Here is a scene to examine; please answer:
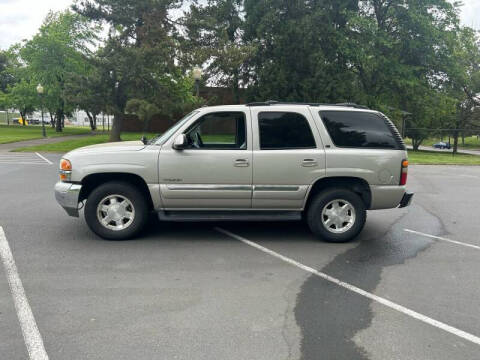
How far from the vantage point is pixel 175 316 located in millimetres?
3496

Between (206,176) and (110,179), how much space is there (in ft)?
4.57

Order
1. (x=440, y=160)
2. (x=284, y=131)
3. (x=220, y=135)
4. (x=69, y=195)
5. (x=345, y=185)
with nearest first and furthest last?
(x=69, y=195) → (x=284, y=131) → (x=345, y=185) → (x=220, y=135) → (x=440, y=160)

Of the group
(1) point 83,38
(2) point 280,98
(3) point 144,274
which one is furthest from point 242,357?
(1) point 83,38

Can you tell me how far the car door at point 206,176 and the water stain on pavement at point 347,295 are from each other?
1.66m

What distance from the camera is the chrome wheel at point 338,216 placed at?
229 inches

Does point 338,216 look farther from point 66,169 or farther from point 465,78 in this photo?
point 465,78

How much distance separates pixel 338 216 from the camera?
5.84 m

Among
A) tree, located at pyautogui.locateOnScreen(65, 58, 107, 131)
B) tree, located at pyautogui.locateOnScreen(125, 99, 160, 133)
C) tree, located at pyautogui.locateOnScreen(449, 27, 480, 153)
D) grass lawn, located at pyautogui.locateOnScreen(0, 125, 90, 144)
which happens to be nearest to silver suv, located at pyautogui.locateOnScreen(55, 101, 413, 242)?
tree, located at pyautogui.locateOnScreen(125, 99, 160, 133)

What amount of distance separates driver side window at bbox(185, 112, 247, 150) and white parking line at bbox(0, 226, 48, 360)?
264 cm

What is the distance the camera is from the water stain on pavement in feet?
10.1

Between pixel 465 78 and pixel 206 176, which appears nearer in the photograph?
pixel 206 176

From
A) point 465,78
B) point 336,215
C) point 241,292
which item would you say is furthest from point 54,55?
point 241,292

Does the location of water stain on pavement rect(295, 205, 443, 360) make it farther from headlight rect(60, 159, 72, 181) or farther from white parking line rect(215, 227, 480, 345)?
headlight rect(60, 159, 72, 181)

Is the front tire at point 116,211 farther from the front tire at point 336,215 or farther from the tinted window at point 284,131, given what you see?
the front tire at point 336,215
